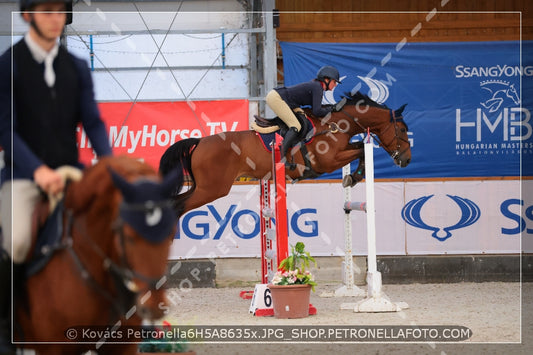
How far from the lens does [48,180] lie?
2.18m

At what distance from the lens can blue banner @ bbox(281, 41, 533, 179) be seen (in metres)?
10.3

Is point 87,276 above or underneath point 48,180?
underneath

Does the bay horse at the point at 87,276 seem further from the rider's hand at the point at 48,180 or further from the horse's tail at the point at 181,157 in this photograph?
the horse's tail at the point at 181,157

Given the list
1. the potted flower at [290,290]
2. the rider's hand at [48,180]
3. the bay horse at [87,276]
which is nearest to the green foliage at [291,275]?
the potted flower at [290,290]

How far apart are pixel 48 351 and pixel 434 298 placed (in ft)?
18.5

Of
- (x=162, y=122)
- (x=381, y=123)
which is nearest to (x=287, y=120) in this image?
(x=381, y=123)

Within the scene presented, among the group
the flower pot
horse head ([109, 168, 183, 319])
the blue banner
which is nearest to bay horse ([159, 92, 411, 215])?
the flower pot

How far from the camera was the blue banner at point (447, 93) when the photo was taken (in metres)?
10.3

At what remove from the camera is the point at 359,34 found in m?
12.1

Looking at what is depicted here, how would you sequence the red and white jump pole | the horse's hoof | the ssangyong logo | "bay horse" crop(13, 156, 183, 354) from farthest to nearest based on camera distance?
the ssangyong logo, the horse's hoof, the red and white jump pole, "bay horse" crop(13, 156, 183, 354)

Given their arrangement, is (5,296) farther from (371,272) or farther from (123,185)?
(371,272)

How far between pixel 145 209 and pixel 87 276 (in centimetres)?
41

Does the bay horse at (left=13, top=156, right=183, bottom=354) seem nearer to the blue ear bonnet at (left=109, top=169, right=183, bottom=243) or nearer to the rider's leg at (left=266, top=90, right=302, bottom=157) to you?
the blue ear bonnet at (left=109, top=169, right=183, bottom=243)

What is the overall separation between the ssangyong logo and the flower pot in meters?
2.85
